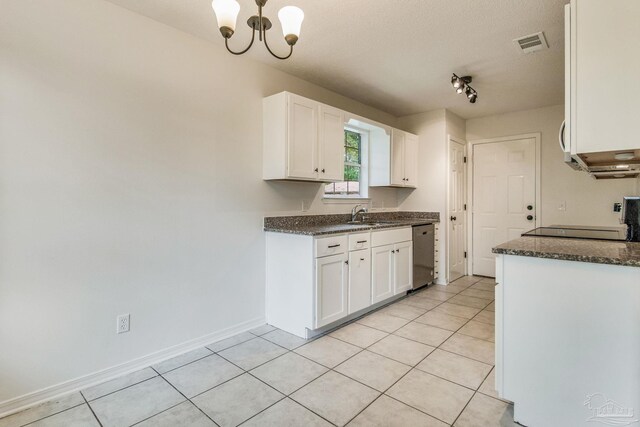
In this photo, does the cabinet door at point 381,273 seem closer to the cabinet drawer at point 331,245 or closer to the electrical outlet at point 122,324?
the cabinet drawer at point 331,245

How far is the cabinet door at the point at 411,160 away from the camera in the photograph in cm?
443

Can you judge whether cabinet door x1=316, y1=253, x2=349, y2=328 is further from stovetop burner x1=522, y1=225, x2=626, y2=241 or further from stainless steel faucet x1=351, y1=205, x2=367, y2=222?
stovetop burner x1=522, y1=225, x2=626, y2=241

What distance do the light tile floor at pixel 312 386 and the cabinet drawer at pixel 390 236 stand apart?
87cm

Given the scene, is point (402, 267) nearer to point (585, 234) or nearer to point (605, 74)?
point (585, 234)

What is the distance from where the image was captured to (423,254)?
4.14 metres

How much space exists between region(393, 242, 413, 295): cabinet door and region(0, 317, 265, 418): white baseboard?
1.72 meters

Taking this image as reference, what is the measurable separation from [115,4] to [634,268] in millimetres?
3217

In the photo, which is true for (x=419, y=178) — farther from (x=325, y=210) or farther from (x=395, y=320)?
(x=395, y=320)

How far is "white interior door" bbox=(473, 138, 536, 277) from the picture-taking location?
4527 mm

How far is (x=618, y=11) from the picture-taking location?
55.1 inches

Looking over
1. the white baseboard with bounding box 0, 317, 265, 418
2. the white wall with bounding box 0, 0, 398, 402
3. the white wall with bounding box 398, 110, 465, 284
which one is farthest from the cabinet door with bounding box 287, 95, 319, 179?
the white wall with bounding box 398, 110, 465, 284

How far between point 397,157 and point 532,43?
190 centimetres

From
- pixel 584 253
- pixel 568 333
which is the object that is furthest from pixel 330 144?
pixel 568 333

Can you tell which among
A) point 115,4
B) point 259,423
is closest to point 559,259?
point 259,423
